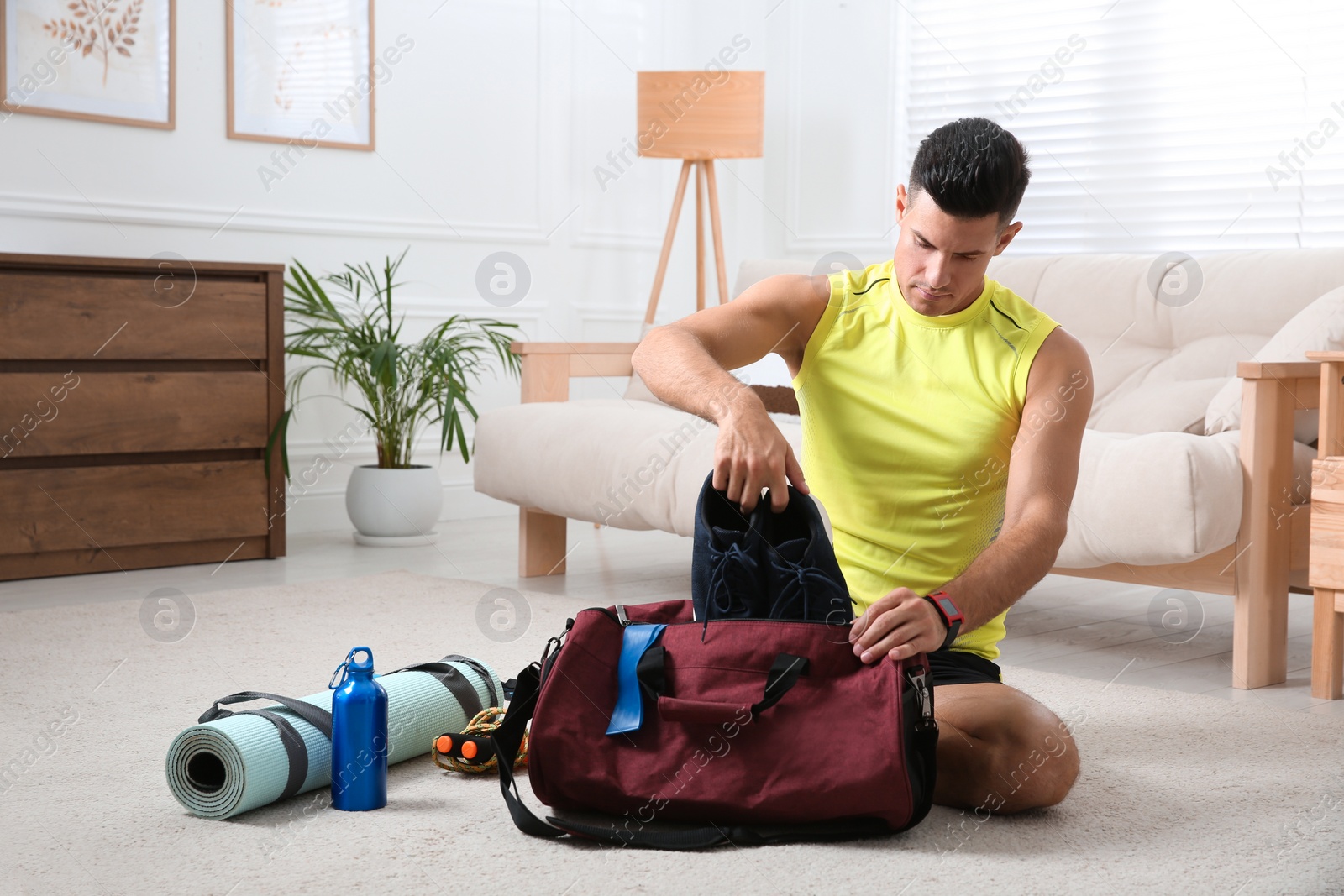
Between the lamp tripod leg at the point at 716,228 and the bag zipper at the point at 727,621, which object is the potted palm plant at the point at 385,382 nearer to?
the lamp tripod leg at the point at 716,228

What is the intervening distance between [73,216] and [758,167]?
2.62 metres

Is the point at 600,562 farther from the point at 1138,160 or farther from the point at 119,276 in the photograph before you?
the point at 1138,160

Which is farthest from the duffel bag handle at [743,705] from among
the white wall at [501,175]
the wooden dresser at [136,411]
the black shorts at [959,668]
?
Result: the white wall at [501,175]

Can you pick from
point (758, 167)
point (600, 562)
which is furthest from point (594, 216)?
point (600, 562)

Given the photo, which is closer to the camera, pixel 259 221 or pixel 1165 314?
pixel 1165 314

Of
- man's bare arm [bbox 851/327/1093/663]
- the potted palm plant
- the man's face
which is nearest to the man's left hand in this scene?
man's bare arm [bbox 851/327/1093/663]

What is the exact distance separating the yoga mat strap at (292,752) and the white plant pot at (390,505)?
2363 millimetres

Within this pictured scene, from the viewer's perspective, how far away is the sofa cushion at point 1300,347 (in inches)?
96.8

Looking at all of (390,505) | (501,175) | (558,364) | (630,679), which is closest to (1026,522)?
(630,679)

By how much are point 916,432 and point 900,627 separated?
38cm

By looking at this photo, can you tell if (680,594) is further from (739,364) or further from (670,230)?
(670,230)

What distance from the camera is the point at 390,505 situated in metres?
3.97

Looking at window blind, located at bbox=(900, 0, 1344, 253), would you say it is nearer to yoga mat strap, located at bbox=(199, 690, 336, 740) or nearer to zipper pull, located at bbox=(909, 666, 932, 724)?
zipper pull, located at bbox=(909, 666, 932, 724)

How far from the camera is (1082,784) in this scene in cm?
174
